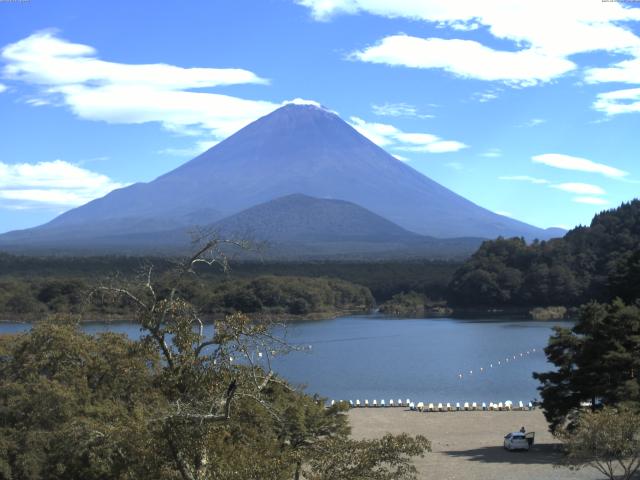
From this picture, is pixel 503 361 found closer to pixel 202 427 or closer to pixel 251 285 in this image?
pixel 251 285

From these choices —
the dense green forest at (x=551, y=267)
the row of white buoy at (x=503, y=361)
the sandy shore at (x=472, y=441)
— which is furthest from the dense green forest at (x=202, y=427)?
the dense green forest at (x=551, y=267)

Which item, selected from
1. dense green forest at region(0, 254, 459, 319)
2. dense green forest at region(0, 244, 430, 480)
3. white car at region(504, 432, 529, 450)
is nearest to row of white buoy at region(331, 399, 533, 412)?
white car at region(504, 432, 529, 450)

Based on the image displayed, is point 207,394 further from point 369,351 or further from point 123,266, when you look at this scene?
point 123,266

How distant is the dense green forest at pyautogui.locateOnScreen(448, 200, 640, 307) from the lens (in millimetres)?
70062

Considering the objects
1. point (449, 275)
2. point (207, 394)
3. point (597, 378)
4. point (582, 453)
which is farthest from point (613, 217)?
point (207, 394)

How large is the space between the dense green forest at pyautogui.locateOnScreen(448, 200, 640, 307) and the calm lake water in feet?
32.4

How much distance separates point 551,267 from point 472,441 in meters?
54.6

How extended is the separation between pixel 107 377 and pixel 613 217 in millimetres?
67823

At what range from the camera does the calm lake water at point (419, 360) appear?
32312 mm

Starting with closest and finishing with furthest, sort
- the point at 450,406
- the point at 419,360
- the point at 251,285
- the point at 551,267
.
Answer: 1. the point at 450,406
2. the point at 419,360
3. the point at 251,285
4. the point at 551,267

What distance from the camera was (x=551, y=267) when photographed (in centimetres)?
7300

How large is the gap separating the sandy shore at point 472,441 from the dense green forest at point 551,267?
44570 mm

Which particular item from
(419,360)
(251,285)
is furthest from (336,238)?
(419,360)

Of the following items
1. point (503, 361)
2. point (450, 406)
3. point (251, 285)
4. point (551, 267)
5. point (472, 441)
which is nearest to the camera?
point (472, 441)
